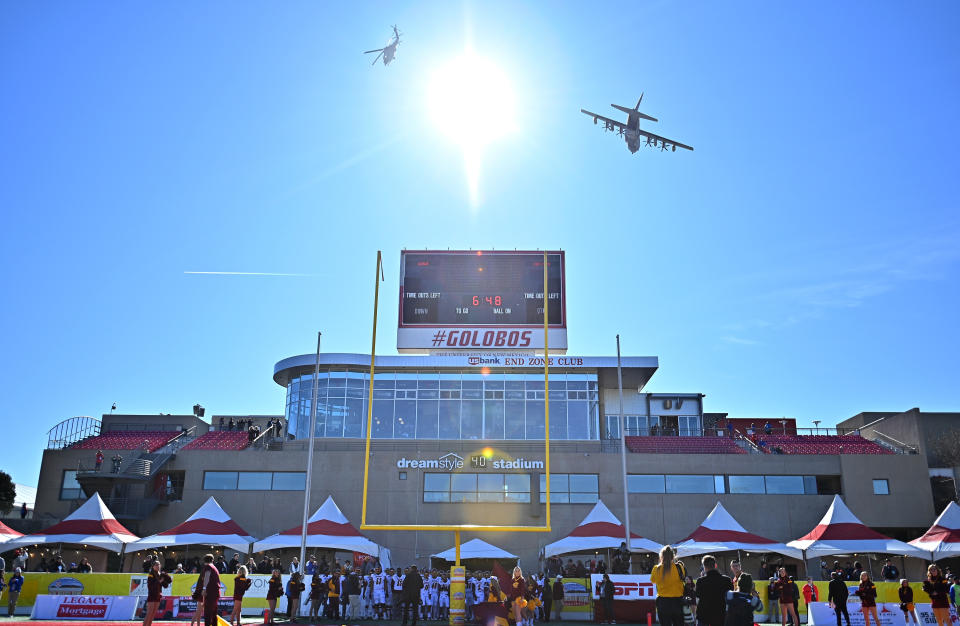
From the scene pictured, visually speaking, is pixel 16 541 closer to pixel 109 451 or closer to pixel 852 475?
pixel 109 451

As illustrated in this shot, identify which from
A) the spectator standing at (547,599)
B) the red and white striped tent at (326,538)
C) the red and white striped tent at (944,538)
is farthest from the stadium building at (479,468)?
the spectator standing at (547,599)

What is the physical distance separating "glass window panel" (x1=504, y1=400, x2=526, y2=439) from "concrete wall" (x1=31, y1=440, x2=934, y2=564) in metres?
1.62

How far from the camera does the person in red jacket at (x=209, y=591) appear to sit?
13.8 meters

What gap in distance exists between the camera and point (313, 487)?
111ft

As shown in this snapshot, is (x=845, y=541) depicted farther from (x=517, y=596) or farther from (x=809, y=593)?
(x=517, y=596)

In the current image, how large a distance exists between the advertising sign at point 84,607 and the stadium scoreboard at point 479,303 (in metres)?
17.4

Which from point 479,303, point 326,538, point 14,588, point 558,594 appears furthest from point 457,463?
point 14,588

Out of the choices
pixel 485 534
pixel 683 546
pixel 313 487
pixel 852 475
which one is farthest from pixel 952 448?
pixel 313 487

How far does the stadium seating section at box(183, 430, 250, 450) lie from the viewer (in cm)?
3697

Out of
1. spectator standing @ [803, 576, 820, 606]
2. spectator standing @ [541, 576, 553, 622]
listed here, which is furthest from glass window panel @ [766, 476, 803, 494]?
spectator standing @ [541, 576, 553, 622]

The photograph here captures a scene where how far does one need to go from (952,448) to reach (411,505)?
2555cm

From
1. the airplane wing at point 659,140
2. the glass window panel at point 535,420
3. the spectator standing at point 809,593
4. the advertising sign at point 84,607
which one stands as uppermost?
the airplane wing at point 659,140

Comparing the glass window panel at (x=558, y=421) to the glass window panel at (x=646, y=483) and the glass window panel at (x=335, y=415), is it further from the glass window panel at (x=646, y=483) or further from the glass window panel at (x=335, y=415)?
A: the glass window panel at (x=335, y=415)

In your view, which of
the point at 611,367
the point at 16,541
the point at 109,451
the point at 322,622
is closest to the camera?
the point at 322,622
